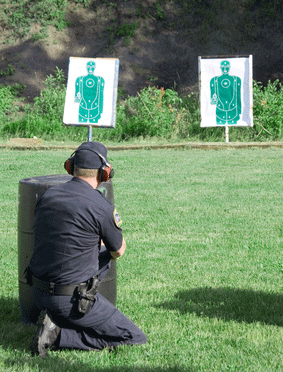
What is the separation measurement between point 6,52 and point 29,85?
3.46 m

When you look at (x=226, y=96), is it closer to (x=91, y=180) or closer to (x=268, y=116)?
(x=268, y=116)

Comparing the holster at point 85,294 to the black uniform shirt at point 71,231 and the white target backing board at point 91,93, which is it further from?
the white target backing board at point 91,93

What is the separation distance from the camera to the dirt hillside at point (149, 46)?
34.3m

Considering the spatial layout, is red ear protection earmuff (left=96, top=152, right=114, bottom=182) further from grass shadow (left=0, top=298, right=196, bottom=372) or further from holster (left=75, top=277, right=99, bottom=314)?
grass shadow (left=0, top=298, right=196, bottom=372)

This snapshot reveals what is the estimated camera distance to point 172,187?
39.5 ft

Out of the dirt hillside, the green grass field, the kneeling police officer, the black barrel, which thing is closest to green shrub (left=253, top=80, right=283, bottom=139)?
the green grass field

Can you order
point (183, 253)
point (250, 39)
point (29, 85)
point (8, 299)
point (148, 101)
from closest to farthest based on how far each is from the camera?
point (8, 299) → point (183, 253) → point (148, 101) → point (29, 85) → point (250, 39)

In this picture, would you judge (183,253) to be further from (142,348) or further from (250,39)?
(250,39)

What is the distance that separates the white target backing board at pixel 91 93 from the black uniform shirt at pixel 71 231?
1428cm

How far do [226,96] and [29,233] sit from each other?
15474 mm

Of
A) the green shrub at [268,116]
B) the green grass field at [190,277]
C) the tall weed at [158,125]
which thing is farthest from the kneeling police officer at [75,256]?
the green shrub at [268,116]

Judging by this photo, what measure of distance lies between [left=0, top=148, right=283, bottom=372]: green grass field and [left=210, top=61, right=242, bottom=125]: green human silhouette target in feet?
20.7

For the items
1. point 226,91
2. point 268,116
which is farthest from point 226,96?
point 268,116

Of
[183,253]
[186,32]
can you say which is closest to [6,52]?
[186,32]
